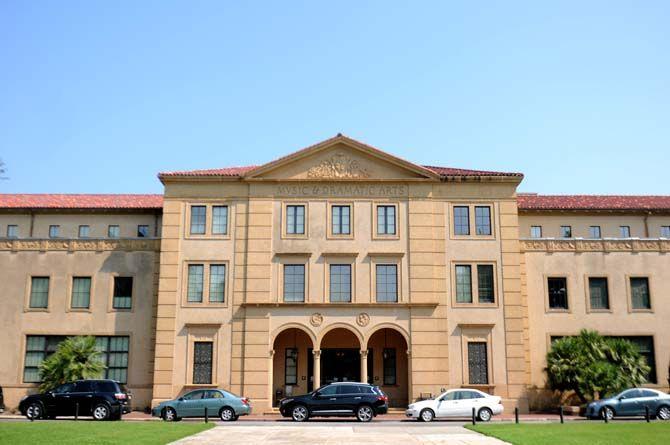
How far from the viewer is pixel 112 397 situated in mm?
29656

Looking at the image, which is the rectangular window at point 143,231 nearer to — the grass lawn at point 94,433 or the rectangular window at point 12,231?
the rectangular window at point 12,231

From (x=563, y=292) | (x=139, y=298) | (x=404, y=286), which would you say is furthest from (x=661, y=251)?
(x=139, y=298)

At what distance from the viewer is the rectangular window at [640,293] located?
38.8 metres

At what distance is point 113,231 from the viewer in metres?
42.0

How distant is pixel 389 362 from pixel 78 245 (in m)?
18.2

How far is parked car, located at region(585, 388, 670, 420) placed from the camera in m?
30.4

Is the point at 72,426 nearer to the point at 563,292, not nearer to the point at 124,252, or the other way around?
the point at 124,252

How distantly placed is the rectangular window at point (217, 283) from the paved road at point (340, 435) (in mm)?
10639

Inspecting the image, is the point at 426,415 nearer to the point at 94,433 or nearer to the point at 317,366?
the point at 317,366

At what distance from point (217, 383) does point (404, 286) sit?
10.8 metres

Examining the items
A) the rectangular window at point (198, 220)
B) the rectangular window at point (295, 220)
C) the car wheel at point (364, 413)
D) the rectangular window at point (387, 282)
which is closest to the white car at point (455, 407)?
the car wheel at point (364, 413)

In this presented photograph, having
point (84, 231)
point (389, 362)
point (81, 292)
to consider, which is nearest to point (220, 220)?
point (81, 292)

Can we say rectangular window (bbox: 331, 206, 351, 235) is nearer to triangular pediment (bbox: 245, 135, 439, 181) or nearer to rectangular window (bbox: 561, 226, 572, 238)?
triangular pediment (bbox: 245, 135, 439, 181)

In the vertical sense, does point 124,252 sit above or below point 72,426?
above
